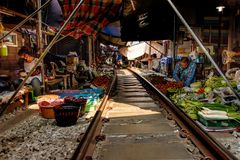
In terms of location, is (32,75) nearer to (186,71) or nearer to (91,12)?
(91,12)

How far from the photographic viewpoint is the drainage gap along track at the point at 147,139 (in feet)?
13.8

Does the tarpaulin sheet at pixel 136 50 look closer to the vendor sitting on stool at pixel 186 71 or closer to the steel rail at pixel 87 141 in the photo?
the vendor sitting on stool at pixel 186 71

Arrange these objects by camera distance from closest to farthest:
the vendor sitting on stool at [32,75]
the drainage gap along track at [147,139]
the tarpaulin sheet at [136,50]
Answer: the drainage gap along track at [147,139] < the vendor sitting on stool at [32,75] < the tarpaulin sheet at [136,50]

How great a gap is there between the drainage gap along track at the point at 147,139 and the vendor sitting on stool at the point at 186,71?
12.1 ft

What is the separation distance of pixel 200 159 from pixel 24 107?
582 centimetres

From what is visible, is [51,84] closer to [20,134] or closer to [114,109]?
[114,109]

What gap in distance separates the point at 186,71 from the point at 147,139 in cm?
686

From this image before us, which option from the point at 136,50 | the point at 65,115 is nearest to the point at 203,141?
the point at 65,115

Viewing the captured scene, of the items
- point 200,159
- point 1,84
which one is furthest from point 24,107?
point 200,159

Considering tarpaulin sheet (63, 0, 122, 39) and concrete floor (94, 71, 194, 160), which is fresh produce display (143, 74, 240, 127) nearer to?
concrete floor (94, 71, 194, 160)

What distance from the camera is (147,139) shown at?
5.11 m

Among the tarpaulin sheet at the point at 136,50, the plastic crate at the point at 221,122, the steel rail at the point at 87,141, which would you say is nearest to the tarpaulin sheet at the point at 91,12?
the steel rail at the point at 87,141

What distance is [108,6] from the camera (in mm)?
9078

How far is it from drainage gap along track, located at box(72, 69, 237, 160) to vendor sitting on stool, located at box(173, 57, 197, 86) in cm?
369
